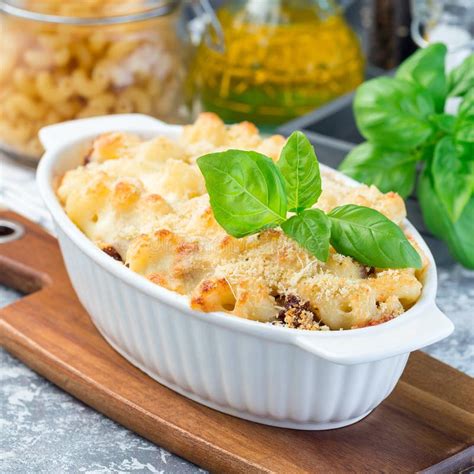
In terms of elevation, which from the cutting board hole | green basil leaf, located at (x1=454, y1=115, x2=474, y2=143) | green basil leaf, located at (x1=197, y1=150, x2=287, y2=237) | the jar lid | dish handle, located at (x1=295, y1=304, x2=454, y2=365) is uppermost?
green basil leaf, located at (x1=197, y1=150, x2=287, y2=237)

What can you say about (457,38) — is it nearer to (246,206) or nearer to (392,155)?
(392,155)

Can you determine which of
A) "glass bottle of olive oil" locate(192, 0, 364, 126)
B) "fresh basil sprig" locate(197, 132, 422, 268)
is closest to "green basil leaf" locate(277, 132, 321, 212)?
"fresh basil sprig" locate(197, 132, 422, 268)

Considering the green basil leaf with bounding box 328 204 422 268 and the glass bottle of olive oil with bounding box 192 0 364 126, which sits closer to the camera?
the green basil leaf with bounding box 328 204 422 268

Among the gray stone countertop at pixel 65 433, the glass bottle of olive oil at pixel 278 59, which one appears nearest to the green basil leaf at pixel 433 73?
the gray stone countertop at pixel 65 433

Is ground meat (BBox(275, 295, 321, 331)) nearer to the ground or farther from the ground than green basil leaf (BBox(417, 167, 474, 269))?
farther from the ground

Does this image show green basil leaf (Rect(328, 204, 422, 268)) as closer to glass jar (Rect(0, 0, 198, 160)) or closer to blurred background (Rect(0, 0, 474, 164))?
blurred background (Rect(0, 0, 474, 164))
